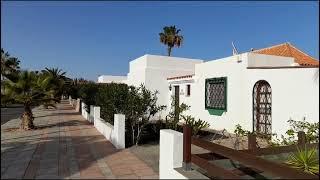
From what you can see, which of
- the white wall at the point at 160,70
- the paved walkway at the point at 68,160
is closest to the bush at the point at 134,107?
the paved walkway at the point at 68,160

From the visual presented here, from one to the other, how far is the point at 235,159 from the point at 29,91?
490 inches

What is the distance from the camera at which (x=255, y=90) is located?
12562 mm

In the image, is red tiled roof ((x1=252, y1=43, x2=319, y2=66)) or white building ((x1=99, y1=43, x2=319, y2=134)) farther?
red tiled roof ((x1=252, y1=43, x2=319, y2=66))

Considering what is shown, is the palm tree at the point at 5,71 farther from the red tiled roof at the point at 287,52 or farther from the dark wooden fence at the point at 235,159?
the red tiled roof at the point at 287,52

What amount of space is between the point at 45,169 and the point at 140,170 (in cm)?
226

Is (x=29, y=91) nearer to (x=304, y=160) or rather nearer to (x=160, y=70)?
(x=160, y=70)

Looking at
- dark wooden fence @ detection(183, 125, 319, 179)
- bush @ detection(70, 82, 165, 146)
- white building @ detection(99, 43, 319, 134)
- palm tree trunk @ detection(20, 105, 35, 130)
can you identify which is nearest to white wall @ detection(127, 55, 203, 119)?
white building @ detection(99, 43, 319, 134)

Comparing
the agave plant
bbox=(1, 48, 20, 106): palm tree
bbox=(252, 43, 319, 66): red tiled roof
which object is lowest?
the agave plant

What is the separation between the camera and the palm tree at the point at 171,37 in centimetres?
3962

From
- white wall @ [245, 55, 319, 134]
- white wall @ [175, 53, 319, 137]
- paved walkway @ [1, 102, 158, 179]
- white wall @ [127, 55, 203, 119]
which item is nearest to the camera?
paved walkway @ [1, 102, 158, 179]

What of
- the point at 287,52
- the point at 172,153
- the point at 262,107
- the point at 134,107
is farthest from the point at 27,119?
the point at 287,52

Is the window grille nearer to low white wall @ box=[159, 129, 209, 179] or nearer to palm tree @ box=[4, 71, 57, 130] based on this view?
palm tree @ box=[4, 71, 57, 130]

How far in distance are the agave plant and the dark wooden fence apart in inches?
8.5

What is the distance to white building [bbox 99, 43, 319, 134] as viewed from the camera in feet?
33.1
